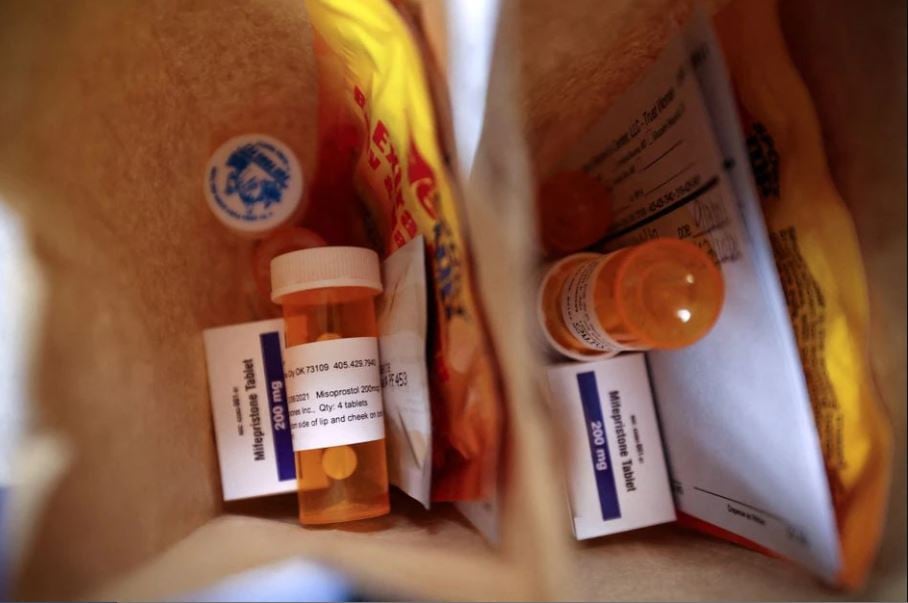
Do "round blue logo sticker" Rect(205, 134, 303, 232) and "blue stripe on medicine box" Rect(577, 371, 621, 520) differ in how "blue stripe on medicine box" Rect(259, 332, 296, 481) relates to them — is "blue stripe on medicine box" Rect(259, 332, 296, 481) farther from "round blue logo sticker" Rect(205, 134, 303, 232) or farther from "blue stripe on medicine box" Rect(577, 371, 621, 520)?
"blue stripe on medicine box" Rect(577, 371, 621, 520)

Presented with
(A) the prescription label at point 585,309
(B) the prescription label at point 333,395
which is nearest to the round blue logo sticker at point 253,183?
(B) the prescription label at point 333,395

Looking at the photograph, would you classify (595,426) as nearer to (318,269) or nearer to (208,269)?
(318,269)

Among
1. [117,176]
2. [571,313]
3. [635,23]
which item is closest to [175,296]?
[117,176]

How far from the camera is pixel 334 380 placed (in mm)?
479

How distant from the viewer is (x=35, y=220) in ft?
1.38

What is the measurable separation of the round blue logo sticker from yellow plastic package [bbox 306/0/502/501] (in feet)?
0.38

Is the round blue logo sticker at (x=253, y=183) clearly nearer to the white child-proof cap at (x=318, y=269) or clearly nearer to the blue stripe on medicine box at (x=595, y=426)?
the white child-proof cap at (x=318, y=269)

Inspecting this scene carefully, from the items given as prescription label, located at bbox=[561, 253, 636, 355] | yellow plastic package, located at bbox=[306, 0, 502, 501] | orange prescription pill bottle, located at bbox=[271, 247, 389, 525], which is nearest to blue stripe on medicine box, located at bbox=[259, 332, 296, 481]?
orange prescription pill bottle, located at bbox=[271, 247, 389, 525]

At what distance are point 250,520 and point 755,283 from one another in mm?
418

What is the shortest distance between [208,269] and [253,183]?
93mm

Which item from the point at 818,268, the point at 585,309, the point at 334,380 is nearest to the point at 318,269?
the point at 334,380

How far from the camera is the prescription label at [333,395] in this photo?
0.47m

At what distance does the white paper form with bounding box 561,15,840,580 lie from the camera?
0.38 m

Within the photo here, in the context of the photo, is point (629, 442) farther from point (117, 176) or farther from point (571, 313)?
point (117, 176)
